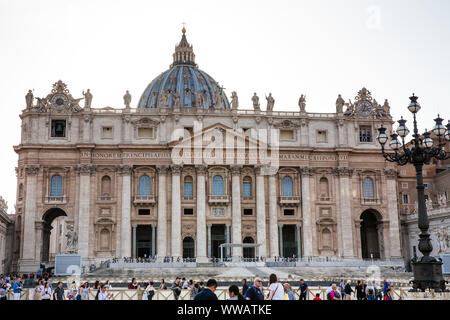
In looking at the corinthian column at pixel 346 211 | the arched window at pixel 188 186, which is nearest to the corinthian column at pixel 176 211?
the arched window at pixel 188 186

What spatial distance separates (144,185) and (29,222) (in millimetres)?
13395

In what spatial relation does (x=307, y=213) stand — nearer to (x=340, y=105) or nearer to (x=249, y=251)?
(x=249, y=251)

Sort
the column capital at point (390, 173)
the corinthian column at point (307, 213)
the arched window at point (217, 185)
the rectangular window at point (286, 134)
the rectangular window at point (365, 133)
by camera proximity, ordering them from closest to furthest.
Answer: the corinthian column at point (307, 213) < the arched window at point (217, 185) < the rectangular window at point (286, 134) < the column capital at point (390, 173) < the rectangular window at point (365, 133)

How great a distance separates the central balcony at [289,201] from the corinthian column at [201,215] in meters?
9.26

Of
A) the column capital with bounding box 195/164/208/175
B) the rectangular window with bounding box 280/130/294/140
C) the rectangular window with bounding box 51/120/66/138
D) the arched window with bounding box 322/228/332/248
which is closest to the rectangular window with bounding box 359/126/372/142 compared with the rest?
the rectangular window with bounding box 280/130/294/140

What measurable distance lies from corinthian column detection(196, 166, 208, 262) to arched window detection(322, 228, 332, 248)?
14563mm

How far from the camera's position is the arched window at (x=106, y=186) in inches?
2495

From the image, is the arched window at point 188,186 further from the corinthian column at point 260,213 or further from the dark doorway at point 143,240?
the corinthian column at point 260,213

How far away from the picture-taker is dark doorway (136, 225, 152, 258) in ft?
214

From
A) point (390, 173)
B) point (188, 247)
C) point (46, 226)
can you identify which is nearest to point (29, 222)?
point (46, 226)

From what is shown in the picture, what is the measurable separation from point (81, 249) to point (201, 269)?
1704 centimetres

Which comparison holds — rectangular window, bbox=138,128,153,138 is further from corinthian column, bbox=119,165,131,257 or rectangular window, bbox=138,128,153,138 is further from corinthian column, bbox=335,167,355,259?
corinthian column, bbox=335,167,355,259

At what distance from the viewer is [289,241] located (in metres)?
67.4

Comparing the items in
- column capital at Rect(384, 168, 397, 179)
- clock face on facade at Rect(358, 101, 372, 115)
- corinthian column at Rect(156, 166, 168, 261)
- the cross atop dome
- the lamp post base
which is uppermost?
the cross atop dome
